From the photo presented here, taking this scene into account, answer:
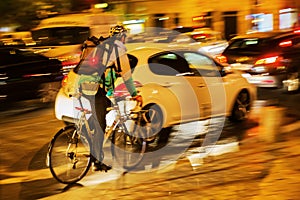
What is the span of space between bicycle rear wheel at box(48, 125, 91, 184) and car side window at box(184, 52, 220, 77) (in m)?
3.03

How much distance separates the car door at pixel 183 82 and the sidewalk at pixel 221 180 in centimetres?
130

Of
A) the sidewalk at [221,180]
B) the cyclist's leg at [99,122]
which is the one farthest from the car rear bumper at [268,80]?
the cyclist's leg at [99,122]

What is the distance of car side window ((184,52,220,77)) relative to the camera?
9062mm

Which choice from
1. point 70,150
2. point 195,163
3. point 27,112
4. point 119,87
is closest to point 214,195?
point 195,163

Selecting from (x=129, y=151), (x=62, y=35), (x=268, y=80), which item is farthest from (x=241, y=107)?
(x=62, y=35)

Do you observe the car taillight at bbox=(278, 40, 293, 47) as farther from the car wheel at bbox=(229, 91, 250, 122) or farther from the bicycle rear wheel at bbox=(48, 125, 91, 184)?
the bicycle rear wheel at bbox=(48, 125, 91, 184)

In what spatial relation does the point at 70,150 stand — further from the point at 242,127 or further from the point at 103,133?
the point at 242,127

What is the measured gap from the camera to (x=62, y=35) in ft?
50.0

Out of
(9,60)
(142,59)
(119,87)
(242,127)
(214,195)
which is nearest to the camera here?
(214,195)

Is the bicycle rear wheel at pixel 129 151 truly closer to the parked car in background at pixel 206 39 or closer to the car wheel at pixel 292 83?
the car wheel at pixel 292 83

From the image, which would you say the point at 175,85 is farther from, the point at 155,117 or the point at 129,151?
the point at 129,151

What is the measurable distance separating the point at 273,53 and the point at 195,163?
631cm

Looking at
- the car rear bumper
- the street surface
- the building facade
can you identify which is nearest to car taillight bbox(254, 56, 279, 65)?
the car rear bumper

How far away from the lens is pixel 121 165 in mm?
7191
